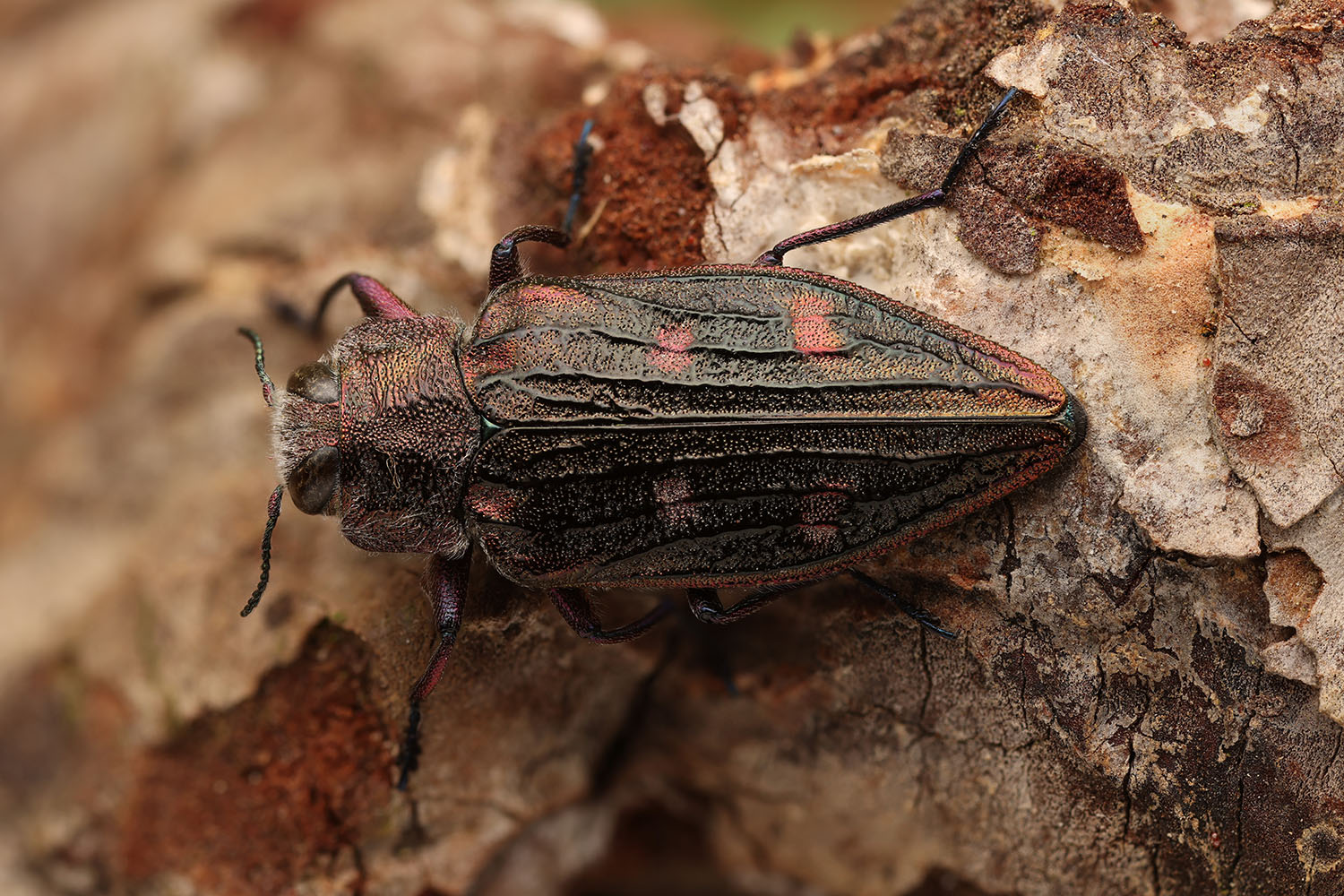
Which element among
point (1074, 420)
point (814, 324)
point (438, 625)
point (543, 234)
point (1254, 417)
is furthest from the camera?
point (543, 234)

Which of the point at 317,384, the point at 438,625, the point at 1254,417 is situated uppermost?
the point at 1254,417

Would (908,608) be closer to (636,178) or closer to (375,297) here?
(636,178)

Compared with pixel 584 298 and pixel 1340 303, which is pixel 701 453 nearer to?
pixel 584 298

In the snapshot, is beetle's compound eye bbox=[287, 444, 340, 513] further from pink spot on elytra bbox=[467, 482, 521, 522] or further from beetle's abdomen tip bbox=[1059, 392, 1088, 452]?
beetle's abdomen tip bbox=[1059, 392, 1088, 452]

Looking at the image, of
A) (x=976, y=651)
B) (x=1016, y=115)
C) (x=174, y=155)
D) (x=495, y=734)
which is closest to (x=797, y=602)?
(x=976, y=651)

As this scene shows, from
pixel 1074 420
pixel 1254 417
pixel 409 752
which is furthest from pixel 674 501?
pixel 1254 417

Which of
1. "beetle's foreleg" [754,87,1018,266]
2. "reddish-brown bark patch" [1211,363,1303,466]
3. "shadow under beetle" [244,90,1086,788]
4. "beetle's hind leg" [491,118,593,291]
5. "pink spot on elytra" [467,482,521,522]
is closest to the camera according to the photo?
"reddish-brown bark patch" [1211,363,1303,466]

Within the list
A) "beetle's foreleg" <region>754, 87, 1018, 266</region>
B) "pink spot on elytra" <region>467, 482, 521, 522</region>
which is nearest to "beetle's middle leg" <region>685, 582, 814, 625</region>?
"pink spot on elytra" <region>467, 482, 521, 522</region>
